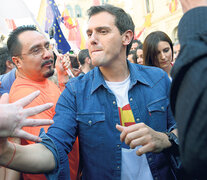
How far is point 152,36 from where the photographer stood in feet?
11.6

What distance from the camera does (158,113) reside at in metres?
1.72

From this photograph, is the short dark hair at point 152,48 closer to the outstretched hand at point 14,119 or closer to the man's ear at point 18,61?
the man's ear at point 18,61

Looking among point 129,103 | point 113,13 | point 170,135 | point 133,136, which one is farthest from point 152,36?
point 133,136

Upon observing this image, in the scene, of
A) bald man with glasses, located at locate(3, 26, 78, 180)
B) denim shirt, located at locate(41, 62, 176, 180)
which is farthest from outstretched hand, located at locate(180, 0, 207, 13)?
bald man with glasses, located at locate(3, 26, 78, 180)

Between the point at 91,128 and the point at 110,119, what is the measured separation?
169 millimetres

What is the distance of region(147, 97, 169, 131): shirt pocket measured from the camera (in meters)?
1.70

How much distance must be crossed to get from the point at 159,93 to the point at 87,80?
2.10ft

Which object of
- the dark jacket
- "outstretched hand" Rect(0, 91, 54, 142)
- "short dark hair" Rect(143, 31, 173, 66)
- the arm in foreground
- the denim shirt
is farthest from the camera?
"short dark hair" Rect(143, 31, 173, 66)

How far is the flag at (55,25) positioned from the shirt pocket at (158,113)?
321 cm

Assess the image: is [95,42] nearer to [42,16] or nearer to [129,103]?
[129,103]

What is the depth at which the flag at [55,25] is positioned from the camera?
4.53 meters

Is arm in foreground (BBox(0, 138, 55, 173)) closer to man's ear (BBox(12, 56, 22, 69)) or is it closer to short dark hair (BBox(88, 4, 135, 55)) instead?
short dark hair (BBox(88, 4, 135, 55))

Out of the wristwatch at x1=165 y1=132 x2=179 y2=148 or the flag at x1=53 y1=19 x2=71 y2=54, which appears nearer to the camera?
the wristwatch at x1=165 y1=132 x2=179 y2=148

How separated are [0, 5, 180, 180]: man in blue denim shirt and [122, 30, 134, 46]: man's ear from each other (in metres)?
0.15
